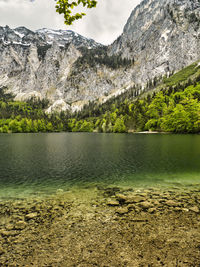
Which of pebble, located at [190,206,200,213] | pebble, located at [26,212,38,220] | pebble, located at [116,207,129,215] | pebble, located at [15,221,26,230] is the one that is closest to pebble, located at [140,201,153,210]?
pebble, located at [116,207,129,215]

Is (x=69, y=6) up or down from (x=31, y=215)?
up

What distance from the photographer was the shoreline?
6.01 metres

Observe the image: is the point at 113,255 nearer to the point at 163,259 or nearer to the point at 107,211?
the point at 163,259

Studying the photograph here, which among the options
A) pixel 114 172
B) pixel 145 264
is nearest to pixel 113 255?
pixel 145 264

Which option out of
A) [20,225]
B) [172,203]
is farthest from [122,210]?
[20,225]

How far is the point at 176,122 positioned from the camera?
96.0 m

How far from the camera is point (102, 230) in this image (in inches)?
316

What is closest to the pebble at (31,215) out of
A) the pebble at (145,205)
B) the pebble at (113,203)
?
the pebble at (113,203)

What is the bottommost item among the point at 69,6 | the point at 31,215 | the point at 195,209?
the point at 31,215

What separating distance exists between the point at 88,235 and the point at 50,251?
1.91m

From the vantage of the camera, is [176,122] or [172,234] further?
[176,122]

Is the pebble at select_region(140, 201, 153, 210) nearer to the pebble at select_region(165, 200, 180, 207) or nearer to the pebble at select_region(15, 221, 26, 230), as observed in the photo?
the pebble at select_region(165, 200, 180, 207)

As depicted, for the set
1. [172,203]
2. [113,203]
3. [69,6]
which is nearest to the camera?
[69,6]

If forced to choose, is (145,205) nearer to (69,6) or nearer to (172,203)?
(172,203)
